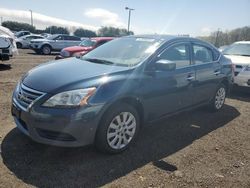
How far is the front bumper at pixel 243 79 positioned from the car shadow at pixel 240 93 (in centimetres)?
21

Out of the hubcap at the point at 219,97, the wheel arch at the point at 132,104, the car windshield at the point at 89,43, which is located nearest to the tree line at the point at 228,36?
the car windshield at the point at 89,43

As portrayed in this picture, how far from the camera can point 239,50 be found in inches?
376

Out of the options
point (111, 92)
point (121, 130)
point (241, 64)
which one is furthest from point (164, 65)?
point (241, 64)

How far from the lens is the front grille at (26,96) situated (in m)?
3.64

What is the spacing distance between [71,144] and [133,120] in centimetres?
101

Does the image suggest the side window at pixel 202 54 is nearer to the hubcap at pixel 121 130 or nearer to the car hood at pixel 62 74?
the car hood at pixel 62 74

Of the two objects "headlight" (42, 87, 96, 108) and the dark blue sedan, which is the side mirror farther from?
"headlight" (42, 87, 96, 108)

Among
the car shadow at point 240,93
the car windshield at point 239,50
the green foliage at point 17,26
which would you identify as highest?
the green foliage at point 17,26

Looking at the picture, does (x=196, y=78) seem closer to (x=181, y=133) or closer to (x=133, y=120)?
(x=181, y=133)

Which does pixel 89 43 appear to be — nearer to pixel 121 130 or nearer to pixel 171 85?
pixel 171 85

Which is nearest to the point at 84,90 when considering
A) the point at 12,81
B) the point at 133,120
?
the point at 133,120

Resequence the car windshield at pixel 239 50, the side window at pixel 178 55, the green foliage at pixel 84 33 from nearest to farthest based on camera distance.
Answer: the side window at pixel 178 55
the car windshield at pixel 239 50
the green foliage at pixel 84 33

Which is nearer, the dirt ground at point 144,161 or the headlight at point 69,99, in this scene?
the dirt ground at point 144,161

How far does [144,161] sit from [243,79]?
532cm
